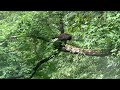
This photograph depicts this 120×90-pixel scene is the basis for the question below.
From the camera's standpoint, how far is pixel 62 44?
4.36 metres

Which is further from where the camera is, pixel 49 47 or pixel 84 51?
pixel 49 47

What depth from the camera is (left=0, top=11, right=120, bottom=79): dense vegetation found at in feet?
12.7

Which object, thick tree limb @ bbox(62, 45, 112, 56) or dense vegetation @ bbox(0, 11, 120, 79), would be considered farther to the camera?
thick tree limb @ bbox(62, 45, 112, 56)

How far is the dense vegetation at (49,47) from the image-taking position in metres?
3.87

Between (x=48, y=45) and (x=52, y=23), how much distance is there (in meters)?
0.39

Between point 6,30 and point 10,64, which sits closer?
point 10,64

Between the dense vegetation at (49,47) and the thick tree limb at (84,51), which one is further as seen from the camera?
the thick tree limb at (84,51)

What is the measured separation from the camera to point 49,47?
4.41 metres
